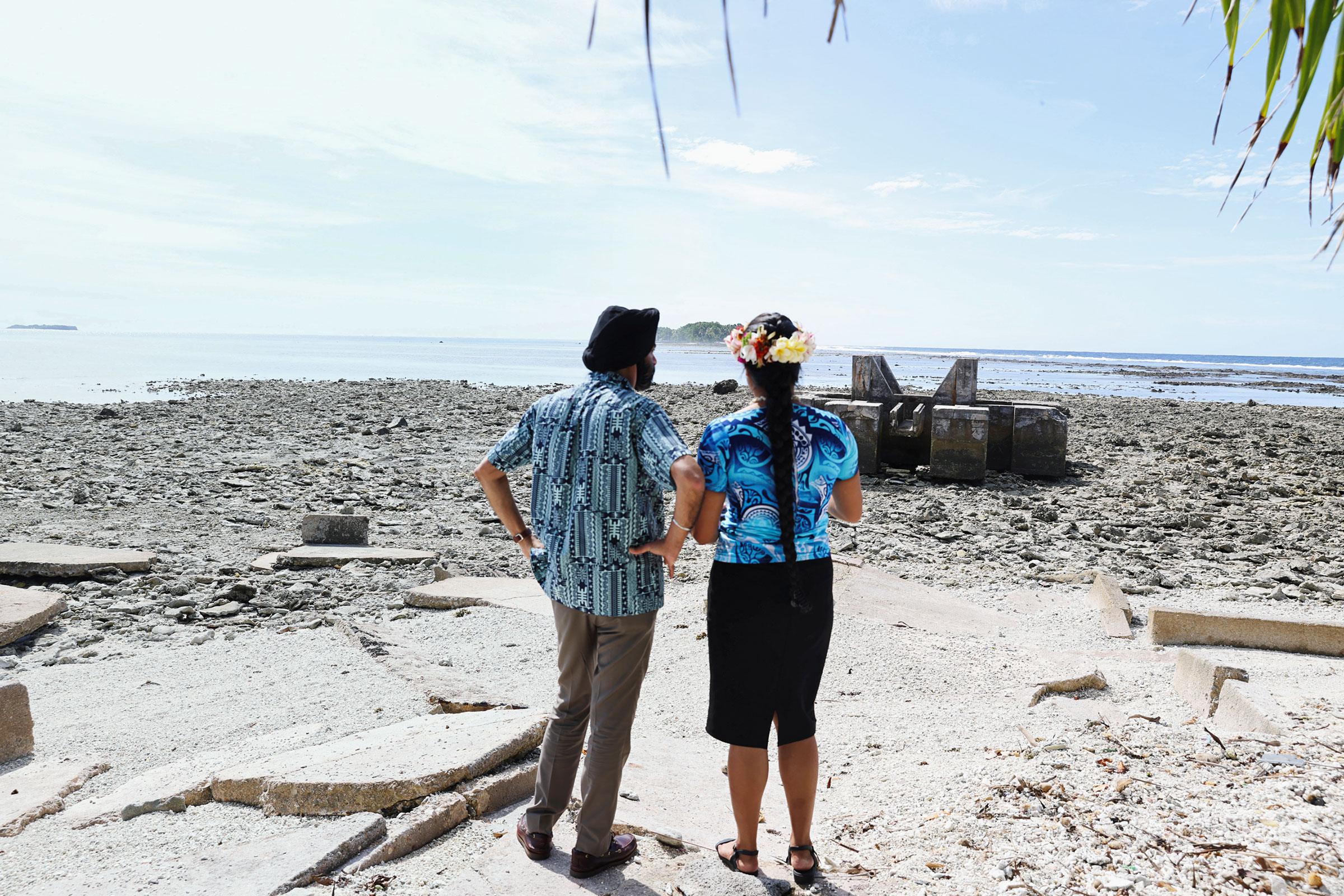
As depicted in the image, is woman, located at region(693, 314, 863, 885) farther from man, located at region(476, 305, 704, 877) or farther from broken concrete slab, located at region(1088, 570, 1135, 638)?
broken concrete slab, located at region(1088, 570, 1135, 638)

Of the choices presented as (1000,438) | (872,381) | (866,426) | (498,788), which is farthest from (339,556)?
(1000,438)

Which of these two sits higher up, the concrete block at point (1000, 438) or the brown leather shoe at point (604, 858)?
the concrete block at point (1000, 438)

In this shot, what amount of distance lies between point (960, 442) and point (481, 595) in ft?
24.9

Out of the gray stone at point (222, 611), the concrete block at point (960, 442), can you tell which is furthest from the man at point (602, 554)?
the concrete block at point (960, 442)

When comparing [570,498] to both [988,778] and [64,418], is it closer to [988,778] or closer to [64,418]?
[988,778]

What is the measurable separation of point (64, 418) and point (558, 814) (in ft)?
62.5

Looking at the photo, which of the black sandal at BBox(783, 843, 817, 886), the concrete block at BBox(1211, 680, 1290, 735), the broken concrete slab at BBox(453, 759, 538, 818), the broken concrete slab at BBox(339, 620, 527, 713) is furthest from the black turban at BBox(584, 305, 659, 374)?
the concrete block at BBox(1211, 680, 1290, 735)

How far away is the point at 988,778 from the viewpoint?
321 cm

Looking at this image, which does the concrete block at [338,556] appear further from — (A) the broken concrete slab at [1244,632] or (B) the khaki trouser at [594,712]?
(A) the broken concrete slab at [1244,632]

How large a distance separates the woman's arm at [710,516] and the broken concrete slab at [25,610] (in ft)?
17.1

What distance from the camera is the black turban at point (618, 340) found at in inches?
107

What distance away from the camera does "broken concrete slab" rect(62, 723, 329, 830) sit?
3.01 m

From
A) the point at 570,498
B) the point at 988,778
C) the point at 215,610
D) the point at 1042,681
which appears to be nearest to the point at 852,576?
the point at 1042,681

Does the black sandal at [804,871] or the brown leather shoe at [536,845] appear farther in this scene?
the brown leather shoe at [536,845]
